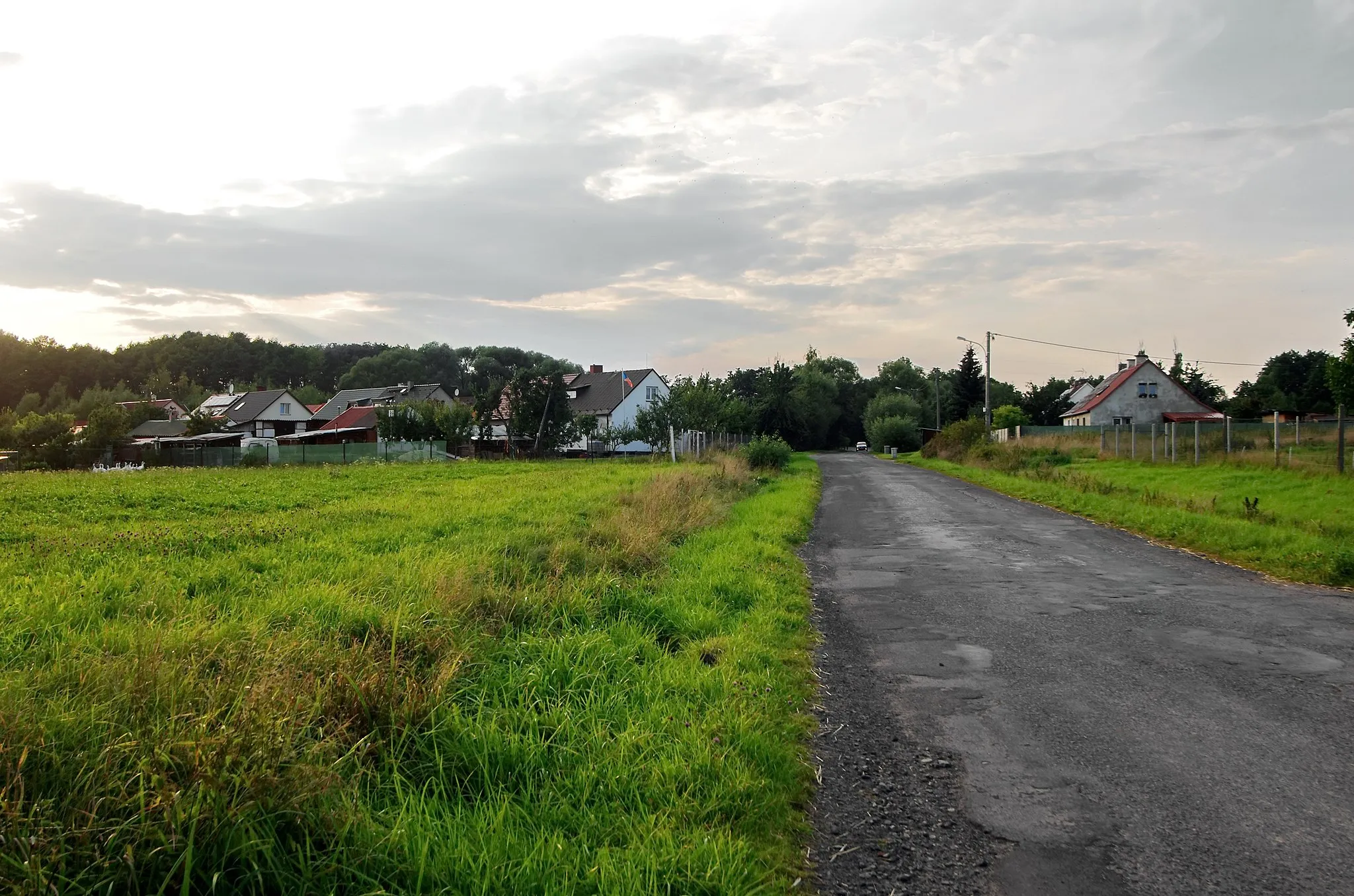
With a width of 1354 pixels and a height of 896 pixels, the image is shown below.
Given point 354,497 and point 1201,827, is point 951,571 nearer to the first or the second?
point 1201,827

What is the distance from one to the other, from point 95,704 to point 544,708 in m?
2.08

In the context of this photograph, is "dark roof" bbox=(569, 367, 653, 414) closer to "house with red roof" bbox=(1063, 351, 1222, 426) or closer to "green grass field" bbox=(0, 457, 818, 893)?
"house with red roof" bbox=(1063, 351, 1222, 426)

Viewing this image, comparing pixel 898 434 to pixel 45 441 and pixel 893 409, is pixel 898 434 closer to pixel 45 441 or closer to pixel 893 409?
pixel 893 409

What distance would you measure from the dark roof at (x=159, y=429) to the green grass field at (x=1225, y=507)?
228ft

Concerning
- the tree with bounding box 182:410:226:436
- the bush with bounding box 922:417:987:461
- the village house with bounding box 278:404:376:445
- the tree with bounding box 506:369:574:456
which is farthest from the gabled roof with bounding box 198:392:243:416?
the bush with bounding box 922:417:987:461

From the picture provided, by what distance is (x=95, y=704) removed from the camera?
3439 mm

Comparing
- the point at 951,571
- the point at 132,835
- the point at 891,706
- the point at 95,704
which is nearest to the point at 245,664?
the point at 95,704

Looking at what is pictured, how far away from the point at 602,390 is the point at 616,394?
8.22 feet

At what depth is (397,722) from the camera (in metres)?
3.93

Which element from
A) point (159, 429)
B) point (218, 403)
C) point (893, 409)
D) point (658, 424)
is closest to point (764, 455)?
point (658, 424)

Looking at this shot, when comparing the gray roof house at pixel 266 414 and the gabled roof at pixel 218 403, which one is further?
the gabled roof at pixel 218 403

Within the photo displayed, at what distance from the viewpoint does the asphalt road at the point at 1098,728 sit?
10.2 feet

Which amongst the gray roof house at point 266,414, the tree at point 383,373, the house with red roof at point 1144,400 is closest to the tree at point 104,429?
the gray roof house at point 266,414

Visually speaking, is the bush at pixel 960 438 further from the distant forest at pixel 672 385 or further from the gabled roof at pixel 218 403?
the gabled roof at pixel 218 403
